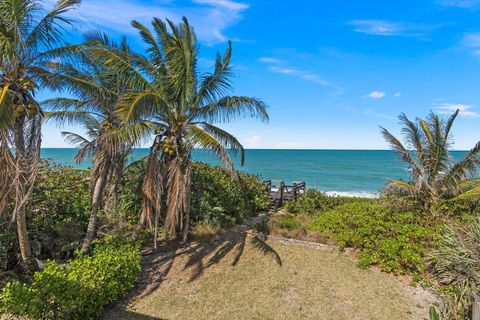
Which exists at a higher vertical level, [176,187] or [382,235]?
[176,187]

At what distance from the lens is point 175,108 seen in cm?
754

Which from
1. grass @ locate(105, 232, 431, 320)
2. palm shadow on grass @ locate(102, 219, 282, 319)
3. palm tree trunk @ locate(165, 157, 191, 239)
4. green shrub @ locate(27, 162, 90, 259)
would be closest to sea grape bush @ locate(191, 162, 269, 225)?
palm shadow on grass @ locate(102, 219, 282, 319)

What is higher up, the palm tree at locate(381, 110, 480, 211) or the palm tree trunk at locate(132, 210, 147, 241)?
the palm tree at locate(381, 110, 480, 211)

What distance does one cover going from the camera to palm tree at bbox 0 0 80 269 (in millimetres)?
4930

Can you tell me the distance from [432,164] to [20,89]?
13146mm

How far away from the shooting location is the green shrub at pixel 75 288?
14.3 feet

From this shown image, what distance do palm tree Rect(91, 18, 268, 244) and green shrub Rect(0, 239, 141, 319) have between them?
4.84 ft

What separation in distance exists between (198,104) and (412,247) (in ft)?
23.8

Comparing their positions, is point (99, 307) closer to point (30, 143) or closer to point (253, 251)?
point (30, 143)

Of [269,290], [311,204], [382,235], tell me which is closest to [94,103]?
[269,290]

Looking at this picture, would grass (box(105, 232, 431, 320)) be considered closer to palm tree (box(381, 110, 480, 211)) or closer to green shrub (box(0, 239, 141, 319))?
green shrub (box(0, 239, 141, 319))

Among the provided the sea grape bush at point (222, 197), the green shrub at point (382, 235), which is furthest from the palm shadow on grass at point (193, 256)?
the green shrub at point (382, 235)

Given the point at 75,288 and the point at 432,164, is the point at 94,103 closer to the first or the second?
the point at 75,288

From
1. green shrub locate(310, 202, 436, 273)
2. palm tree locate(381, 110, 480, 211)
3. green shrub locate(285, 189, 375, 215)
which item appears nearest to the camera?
green shrub locate(310, 202, 436, 273)
